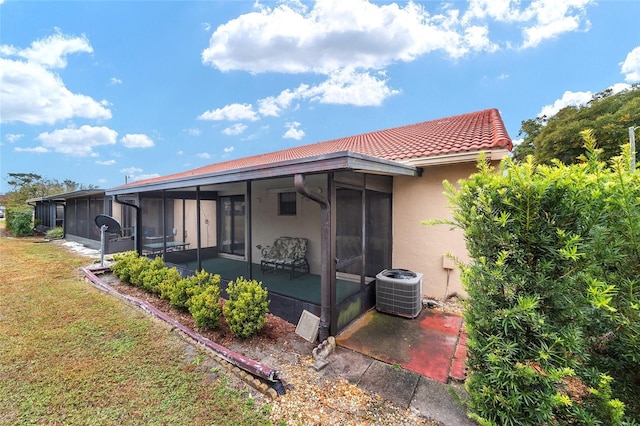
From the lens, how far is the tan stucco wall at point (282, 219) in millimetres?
6555

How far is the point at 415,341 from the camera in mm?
3771

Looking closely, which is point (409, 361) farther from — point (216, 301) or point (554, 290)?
point (216, 301)

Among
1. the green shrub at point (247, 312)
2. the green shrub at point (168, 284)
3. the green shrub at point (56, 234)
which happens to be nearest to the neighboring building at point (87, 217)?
the green shrub at point (56, 234)

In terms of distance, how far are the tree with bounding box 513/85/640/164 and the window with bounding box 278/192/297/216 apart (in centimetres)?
1141

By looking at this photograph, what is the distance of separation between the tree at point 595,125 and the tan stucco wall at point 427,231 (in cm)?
924

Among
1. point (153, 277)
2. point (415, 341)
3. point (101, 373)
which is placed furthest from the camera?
point (153, 277)

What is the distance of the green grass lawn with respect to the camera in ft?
7.78

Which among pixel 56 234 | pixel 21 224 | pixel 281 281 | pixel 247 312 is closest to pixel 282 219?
pixel 281 281

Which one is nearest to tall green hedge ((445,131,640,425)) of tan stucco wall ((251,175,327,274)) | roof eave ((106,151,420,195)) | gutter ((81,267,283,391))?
roof eave ((106,151,420,195))

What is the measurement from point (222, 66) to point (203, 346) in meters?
14.2

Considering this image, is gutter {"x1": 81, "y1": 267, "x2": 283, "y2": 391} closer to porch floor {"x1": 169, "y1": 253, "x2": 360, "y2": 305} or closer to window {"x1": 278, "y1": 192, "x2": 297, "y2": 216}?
porch floor {"x1": 169, "y1": 253, "x2": 360, "y2": 305}

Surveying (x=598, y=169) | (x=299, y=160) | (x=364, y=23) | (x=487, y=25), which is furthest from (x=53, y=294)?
(x=487, y=25)

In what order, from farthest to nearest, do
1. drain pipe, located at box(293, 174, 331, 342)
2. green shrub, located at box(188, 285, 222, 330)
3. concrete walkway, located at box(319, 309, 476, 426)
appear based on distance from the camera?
green shrub, located at box(188, 285, 222, 330) < drain pipe, located at box(293, 174, 331, 342) < concrete walkway, located at box(319, 309, 476, 426)

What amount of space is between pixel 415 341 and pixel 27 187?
3584 cm
